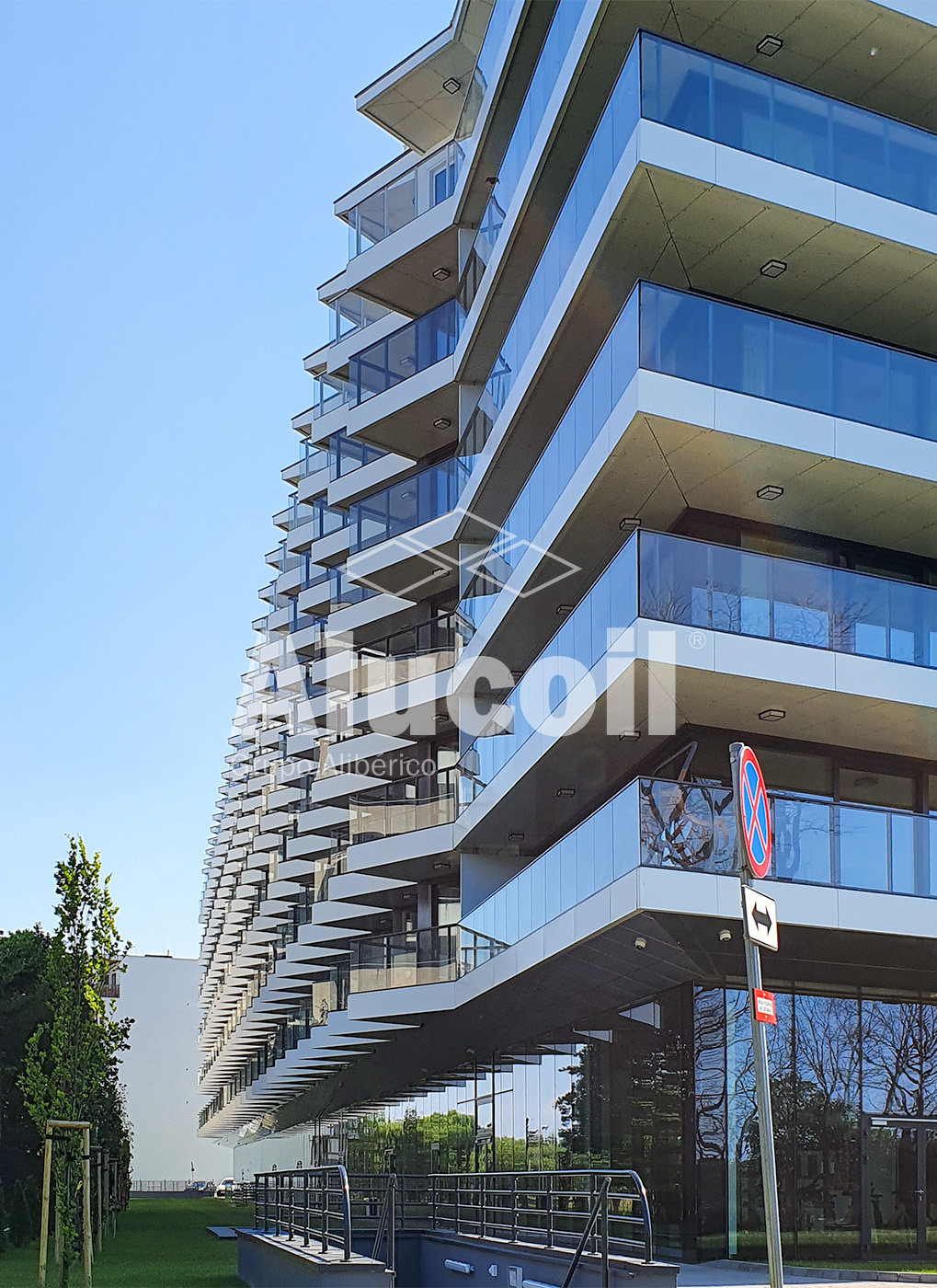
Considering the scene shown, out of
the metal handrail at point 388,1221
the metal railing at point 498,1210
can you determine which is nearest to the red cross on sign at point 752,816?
the metal railing at point 498,1210

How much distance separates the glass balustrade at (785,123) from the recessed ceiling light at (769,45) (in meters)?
1.03

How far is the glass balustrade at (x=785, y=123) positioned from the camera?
60.1ft

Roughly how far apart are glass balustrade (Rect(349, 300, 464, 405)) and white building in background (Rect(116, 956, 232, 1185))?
97526 mm

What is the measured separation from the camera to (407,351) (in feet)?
112

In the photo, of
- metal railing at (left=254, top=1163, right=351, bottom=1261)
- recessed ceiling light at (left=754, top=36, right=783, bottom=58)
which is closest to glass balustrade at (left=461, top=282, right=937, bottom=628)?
recessed ceiling light at (left=754, top=36, right=783, bottom=58)

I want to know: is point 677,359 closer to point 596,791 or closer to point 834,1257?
point 596,791

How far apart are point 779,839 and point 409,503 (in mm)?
17779

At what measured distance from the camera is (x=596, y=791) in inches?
979

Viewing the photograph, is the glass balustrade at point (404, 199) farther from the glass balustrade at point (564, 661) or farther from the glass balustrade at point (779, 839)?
the glass balustrade at point (779, 839)

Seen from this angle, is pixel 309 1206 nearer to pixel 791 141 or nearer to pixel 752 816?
pixel 752 816

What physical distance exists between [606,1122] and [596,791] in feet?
17.9

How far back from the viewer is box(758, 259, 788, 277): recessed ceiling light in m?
19.8

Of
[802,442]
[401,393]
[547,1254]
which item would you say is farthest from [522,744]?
[401,393]

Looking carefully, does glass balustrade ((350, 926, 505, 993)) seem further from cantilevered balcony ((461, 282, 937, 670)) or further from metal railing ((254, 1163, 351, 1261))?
cantilevered balcony ((461, 282, 937, 670))
